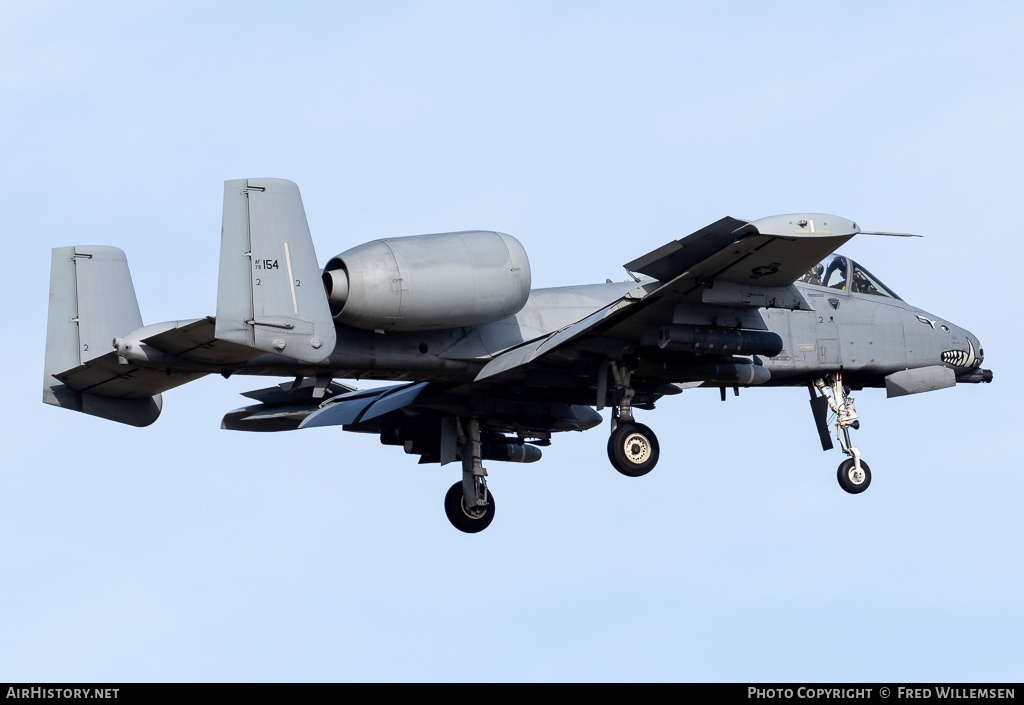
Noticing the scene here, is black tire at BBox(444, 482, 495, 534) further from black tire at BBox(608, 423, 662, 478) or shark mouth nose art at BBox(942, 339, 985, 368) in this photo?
shark mouth nose art at BBox(942, 339, 985, 368)

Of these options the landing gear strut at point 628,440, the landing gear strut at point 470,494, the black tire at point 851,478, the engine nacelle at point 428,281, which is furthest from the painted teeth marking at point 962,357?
the engine nacelle at point 428,281

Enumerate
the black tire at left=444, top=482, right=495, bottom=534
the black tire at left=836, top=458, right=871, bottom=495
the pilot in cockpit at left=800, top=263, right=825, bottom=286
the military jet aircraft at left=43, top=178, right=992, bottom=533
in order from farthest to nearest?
the black tire at left=444, top=482, right=495, bottom=534, the pilot in cockpit at left=800, top=263, right=825, bottom=286, the black tire at left=836, top=458, right=871, bottom=495, the military jet aircraft at left=43, top=178, right=992, bottom=533

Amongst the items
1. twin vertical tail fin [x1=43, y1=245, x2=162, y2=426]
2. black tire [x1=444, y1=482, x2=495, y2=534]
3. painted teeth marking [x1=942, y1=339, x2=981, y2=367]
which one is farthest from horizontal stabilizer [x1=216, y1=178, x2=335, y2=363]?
painted teeth marking [x1=942, y1=339, x2=981, y2=367]

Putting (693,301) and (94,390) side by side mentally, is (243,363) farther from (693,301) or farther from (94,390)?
(693,301)

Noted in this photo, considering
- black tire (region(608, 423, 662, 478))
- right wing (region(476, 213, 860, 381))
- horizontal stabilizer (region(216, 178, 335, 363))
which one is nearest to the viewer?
horizontal stabilizer (region(216, 178, 335, 363))

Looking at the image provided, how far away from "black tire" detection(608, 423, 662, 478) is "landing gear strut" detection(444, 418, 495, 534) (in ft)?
12.0

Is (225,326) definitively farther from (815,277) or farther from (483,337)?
(815,277)

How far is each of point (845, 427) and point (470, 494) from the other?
661cm

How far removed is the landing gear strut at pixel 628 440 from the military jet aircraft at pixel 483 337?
3 cm

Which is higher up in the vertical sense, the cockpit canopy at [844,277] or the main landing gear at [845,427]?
the cockpit canopy at [844,277]

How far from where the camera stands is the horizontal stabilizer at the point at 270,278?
18.7 metres

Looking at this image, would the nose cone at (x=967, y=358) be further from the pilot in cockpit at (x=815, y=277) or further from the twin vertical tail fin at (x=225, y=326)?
the twin vertical tail fin at (x=225, y=326)

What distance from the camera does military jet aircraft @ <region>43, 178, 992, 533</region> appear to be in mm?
19094
